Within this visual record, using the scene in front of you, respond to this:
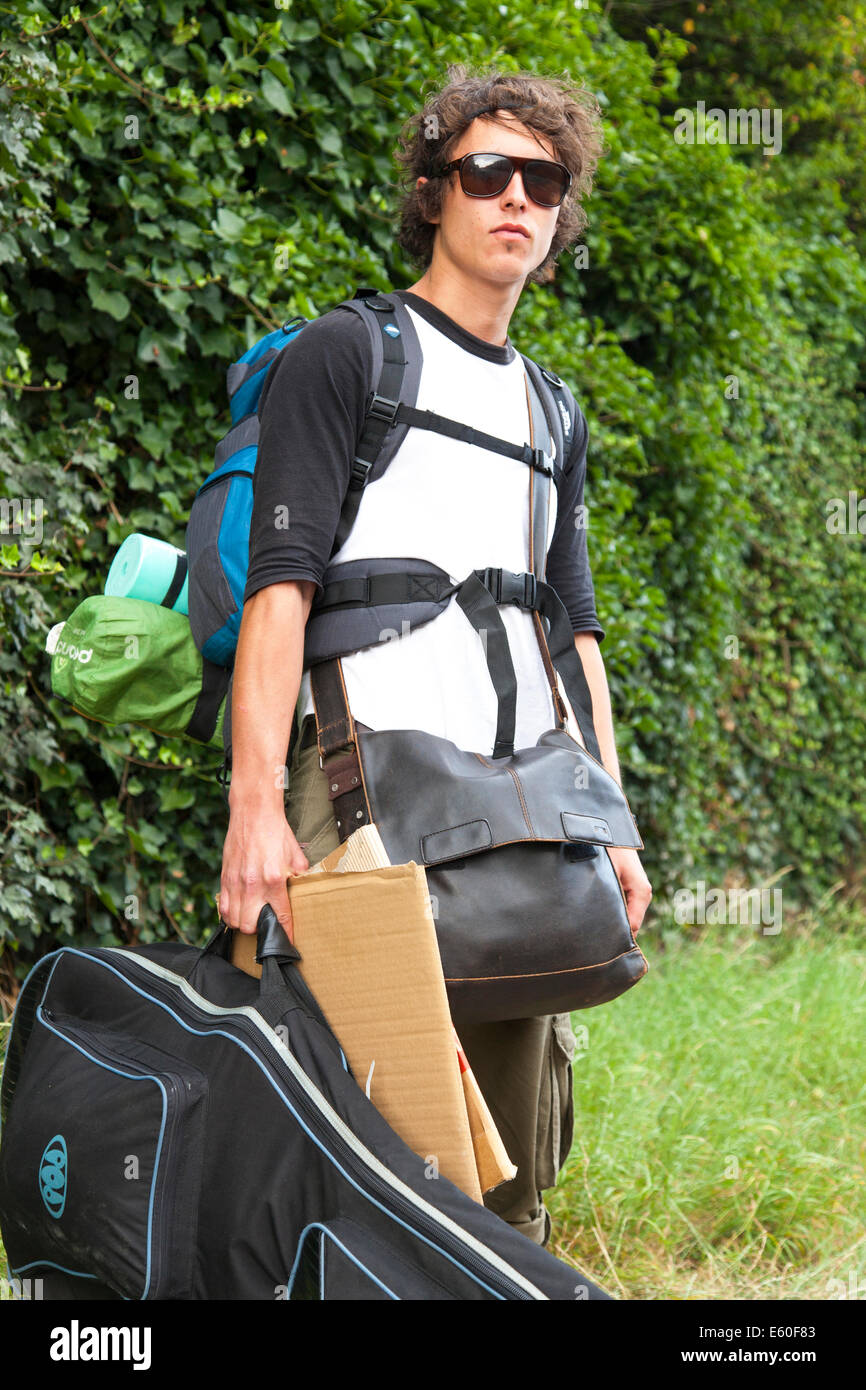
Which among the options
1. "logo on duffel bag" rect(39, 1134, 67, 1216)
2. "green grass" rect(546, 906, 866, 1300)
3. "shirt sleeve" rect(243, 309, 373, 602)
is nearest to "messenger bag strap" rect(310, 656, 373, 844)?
"shirt sleeve" rect(243, 309, 373, 602)

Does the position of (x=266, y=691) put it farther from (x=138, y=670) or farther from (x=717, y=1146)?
(x=717, y=1146)

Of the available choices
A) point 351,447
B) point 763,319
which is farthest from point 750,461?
point 351,447

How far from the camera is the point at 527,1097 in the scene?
6.44 feet

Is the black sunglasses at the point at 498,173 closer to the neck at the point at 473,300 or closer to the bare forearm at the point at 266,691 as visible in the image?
the neck at the point at 473,300

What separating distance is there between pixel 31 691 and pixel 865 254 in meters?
5.23

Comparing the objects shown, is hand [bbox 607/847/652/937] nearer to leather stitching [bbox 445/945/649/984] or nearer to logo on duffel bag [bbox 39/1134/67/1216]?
leather stitching [bbox 445/945/649/984]

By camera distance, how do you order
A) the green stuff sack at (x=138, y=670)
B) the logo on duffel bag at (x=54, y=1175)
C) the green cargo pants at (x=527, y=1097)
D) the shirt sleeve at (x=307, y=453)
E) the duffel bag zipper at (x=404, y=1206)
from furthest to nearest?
the green cargo pants at (x=527, y=1097)
the green stuff sack at (x=138, y=670)
the shirt sleeve at (x=307, y=453)
the logo on duffel bag at (x=54, y=1175)
the duffel bag zipper at (x=404, y=1206)

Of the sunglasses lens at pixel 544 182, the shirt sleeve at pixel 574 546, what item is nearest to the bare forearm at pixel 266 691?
the shirt sleeve at pixel 574 546

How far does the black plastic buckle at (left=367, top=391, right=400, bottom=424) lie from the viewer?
1687 mm

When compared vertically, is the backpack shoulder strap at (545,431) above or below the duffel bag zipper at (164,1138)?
above

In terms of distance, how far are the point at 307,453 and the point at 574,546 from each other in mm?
656

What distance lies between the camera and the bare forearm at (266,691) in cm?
161

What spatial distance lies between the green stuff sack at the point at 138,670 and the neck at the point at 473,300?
23.5 inches

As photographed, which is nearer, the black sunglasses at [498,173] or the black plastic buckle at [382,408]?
the black plastic buckle at [382,408]
